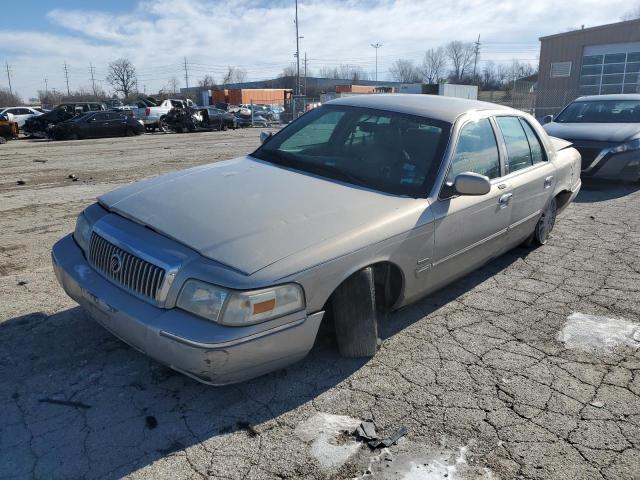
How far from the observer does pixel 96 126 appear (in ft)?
74.1

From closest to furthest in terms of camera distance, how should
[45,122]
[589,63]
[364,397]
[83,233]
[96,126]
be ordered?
[364,397]
[83,233]
[96,126]
[45,122]
[589,63]

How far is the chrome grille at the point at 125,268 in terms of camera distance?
2631mm

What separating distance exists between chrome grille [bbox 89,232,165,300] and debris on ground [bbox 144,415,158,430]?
0.65 metres

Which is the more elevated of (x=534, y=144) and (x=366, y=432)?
(x=534, y=144)

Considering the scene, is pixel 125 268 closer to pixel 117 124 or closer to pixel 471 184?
pixel 471 184

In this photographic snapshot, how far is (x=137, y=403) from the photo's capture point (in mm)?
2797

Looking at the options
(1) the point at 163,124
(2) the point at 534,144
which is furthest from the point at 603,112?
(1) the point at 163,124

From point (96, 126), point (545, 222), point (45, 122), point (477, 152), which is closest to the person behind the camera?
point (477, 152)

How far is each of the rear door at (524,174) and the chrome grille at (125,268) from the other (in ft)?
9.83

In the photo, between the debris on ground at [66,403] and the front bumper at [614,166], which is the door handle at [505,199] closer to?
the debris on ground at [66,403]

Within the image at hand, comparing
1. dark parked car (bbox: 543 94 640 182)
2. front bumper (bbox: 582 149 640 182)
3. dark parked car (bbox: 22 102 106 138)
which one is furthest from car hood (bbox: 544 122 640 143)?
dark parked car (bbox: 22 102 106 138)

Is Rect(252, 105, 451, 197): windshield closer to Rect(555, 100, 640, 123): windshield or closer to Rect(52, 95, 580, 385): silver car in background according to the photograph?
Rect(52, 95, 580, 385): silver car in background

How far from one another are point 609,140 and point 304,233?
7603 millimetres

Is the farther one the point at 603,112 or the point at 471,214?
the point at 603,112
